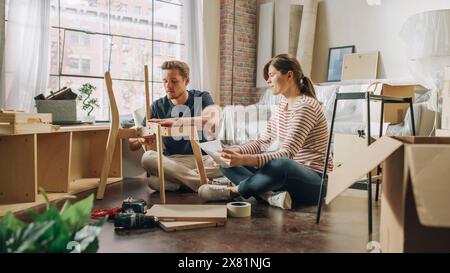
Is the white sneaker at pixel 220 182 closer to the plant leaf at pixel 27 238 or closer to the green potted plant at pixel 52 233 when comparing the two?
the green potted plant at pixel 52 233

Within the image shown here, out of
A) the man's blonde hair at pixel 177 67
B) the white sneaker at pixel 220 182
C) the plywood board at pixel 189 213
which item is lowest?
the white sneaker at pixel 220 182

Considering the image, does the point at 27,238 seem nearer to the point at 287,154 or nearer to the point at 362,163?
the point at 362,163

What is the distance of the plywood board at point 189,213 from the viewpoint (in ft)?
6.45

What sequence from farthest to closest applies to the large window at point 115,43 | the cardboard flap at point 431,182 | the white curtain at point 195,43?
the white curtain at point 195,43 < the large window at point 115,43 < the cardboard flap at point 431,182

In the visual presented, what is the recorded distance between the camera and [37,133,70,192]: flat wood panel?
2.68 meters

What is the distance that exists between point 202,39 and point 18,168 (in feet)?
11.6

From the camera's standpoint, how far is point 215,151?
2385mm

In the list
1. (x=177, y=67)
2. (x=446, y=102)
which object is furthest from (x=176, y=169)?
(x=446, y=102)

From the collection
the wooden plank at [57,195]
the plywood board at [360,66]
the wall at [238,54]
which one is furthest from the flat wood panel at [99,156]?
the plywood board at [360,66]

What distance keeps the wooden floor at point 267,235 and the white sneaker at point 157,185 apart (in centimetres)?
50

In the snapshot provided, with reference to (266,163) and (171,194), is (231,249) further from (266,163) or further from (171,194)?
(171,194)

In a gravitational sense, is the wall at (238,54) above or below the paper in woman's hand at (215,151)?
above
